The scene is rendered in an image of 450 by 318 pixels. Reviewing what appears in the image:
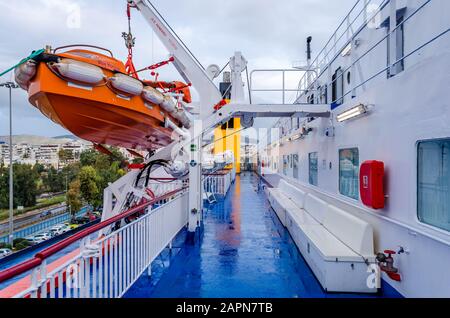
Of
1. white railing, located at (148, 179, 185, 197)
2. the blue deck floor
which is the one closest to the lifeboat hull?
white railing, located at (148, 179, 185, 197)

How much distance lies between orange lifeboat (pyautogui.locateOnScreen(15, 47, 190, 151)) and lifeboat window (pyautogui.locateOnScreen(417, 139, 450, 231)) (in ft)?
10.8

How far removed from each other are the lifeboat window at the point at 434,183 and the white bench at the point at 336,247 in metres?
0.69

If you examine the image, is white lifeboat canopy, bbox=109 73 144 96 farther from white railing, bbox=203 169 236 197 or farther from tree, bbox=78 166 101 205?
tree, bbox=78 166 101 205

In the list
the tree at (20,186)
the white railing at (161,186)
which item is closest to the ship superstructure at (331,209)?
the white railing at (161,186)

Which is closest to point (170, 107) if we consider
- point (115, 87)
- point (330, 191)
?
point (115, 87)

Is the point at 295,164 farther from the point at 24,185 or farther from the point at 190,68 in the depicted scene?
the point at 24,185

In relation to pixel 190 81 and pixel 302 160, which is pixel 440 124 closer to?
pixel 190 81

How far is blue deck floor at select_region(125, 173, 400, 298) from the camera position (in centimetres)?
273

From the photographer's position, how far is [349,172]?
13.1 feet

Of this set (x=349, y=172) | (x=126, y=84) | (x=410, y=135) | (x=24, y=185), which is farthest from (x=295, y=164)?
(x=24, y=185)

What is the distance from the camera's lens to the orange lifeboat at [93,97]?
305cm

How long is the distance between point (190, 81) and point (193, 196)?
1962mm

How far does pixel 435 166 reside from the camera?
2254 mm
